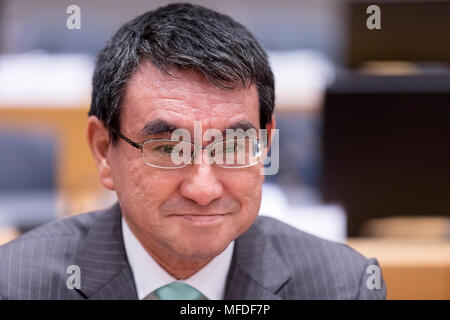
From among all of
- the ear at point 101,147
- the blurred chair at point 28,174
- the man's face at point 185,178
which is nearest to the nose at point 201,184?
the man's face at point 185,178

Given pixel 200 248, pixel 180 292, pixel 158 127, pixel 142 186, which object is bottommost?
pixel 180 292

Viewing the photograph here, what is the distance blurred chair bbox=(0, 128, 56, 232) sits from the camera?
203 centimetres

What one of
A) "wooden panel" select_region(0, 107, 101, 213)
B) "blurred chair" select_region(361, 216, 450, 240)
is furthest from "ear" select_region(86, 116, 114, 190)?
"blurred chair" select_region(361, 216, 450, 240)

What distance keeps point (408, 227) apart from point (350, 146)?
0.28 metres

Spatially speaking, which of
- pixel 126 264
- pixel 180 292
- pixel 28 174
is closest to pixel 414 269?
pixel 180 292

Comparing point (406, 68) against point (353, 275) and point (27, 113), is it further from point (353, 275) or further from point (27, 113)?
point (27, 113)

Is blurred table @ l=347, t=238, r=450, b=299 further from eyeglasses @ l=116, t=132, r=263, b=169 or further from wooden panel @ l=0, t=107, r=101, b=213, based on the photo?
wooden panel @ l=0, t=107, r=101, b=213

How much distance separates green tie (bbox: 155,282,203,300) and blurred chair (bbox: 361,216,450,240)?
62 centimetres

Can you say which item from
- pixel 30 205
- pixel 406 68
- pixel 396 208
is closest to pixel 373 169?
pixel 396 208

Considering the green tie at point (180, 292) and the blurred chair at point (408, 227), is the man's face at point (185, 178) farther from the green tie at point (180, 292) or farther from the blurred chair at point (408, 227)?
the blurred chair at point (408, 227)

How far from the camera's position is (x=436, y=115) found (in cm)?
149

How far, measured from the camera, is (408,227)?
1.51 m

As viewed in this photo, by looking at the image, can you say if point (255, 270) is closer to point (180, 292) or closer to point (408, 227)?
point (180, 292)
